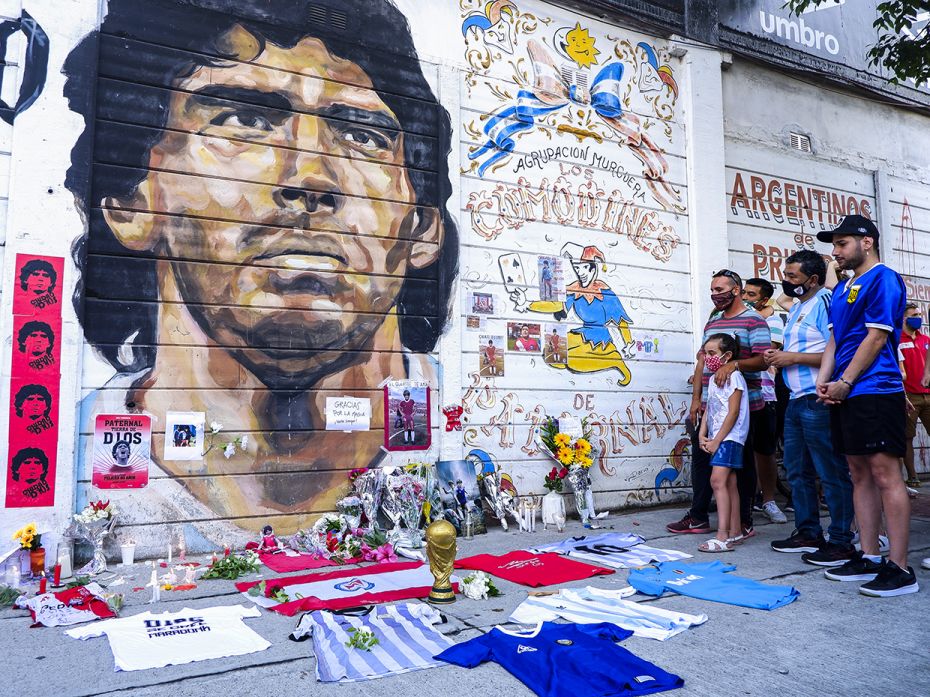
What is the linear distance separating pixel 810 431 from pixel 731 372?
0.65m

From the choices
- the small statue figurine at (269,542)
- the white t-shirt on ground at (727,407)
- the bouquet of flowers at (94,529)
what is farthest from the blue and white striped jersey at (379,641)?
the white t-shirt on ground at (727,407)

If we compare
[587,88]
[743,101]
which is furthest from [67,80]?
[743,101]

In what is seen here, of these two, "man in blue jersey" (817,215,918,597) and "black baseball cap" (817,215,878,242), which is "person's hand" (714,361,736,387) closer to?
"man in blue jersey" (817,215,918,597)

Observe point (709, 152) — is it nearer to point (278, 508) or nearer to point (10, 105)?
point (278, 508)

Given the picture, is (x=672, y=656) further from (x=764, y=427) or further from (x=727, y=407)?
(x=764, y=427)

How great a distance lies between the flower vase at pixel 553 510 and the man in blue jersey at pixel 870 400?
2253mm

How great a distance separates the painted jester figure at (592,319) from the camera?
22.1 feet

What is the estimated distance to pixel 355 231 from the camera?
5.82m

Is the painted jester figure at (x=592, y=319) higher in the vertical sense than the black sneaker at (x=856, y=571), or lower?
higher

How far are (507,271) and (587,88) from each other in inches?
84.4

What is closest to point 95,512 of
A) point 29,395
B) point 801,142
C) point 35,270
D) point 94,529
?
point 94,529

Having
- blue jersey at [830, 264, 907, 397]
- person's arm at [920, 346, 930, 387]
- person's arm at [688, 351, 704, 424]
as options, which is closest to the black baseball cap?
blue jersey at [830, 264, 907, 397]

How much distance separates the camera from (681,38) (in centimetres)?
779

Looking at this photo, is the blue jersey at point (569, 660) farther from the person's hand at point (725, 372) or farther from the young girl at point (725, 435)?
the person's hand at point (725, 372)
